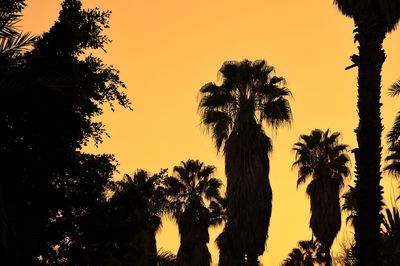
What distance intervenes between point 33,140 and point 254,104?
71.6 ft

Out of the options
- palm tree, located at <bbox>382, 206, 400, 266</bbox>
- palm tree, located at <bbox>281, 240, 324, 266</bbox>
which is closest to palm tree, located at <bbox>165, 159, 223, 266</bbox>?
palm tree, located at <bbox>281, 240, 324, 266</bbox>

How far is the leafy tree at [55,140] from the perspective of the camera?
63.6ft

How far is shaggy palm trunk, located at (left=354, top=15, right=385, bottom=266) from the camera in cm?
1877

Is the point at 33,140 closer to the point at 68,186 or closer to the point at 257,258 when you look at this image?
the point at 68,186

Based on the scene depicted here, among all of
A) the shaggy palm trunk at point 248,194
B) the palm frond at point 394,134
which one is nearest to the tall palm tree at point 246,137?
the shaggy palm trunk at point 248,194

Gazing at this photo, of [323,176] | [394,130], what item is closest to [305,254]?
[323,176]

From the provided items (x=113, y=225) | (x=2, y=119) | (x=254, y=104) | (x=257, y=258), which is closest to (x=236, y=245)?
(x=257, y=258)

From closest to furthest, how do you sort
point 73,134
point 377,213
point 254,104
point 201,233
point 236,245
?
point 377,213 → point 73,134 → point 236,245 → point 254,104 → point 201,233

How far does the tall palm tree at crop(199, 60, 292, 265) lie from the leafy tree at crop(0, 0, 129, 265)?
15.6 m

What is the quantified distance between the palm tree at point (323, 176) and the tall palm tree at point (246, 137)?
18663 mm

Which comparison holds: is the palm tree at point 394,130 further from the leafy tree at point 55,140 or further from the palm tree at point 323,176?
the palm tree at point 323,176

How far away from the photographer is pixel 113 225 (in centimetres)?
2125

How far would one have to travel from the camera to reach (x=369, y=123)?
763 inches

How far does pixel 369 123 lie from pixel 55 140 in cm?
797
